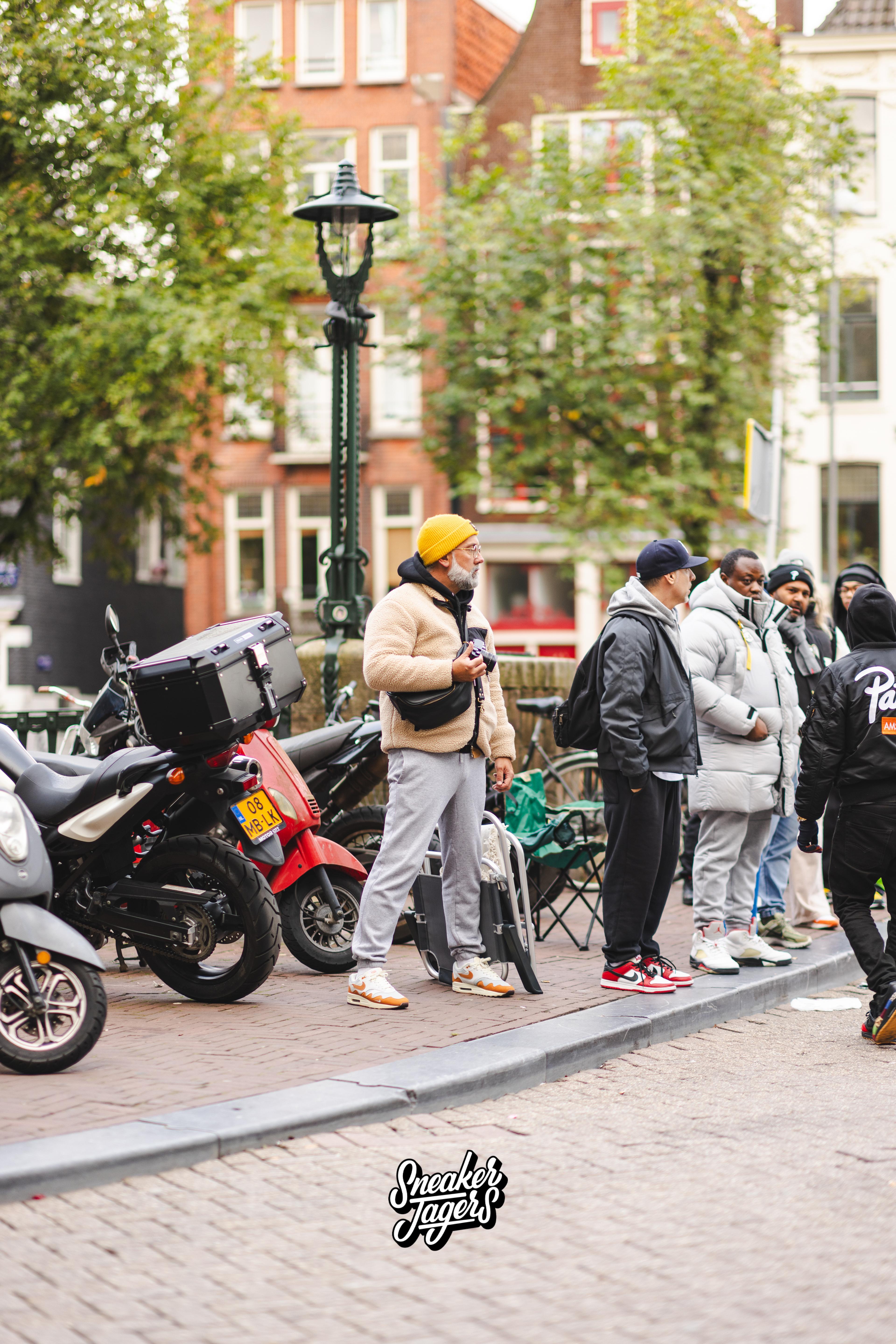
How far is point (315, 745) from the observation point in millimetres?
8078

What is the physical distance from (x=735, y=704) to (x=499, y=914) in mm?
1597

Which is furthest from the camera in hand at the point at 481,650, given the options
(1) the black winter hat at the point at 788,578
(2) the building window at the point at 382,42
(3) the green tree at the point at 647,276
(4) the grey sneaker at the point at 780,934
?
(2) the building window at the point at 382,42

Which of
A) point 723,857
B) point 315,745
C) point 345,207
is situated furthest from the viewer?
point 345,207

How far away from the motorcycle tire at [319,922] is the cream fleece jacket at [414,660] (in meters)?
1.11

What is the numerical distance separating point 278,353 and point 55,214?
15.2ft

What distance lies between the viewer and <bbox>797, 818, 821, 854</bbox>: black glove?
6809 mm

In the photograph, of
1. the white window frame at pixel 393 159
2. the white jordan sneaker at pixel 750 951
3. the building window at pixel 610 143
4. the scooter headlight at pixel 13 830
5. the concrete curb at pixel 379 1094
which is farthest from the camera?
the white window frame at pixel 393 159

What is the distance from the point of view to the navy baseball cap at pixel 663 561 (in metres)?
→ 7.04

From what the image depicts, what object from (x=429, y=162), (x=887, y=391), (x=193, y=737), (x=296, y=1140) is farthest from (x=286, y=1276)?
(x=887, y=391)

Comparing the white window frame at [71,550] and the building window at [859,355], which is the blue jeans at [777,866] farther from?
the building window at [859,355]

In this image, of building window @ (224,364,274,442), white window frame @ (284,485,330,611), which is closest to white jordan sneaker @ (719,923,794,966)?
building window @ (224,364,274,442)

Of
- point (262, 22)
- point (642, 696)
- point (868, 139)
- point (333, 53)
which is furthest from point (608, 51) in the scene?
point (642, 696)

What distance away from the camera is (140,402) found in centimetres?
2228

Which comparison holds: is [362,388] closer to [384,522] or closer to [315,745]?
[384,522]
